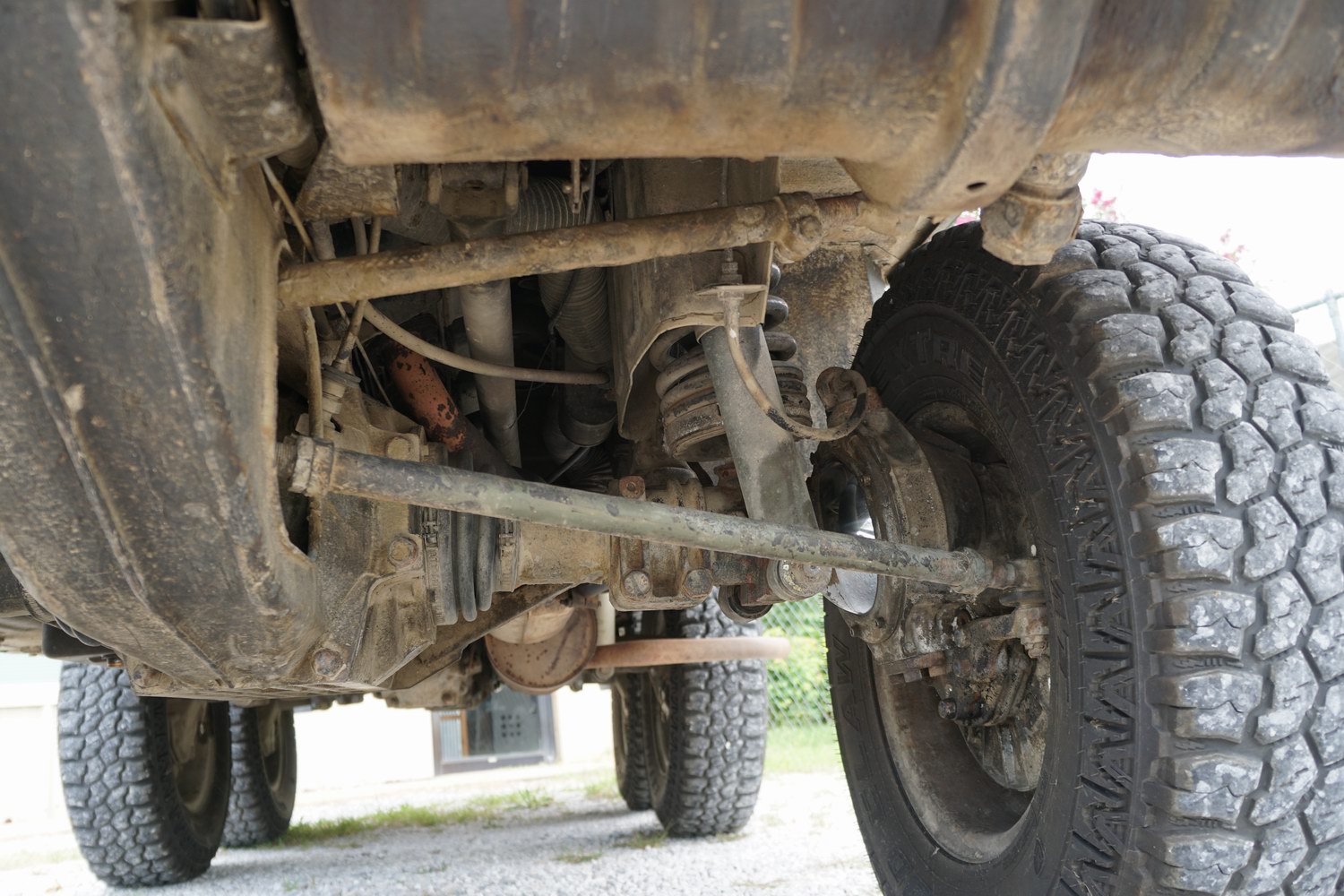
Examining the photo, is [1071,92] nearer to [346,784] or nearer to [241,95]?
[241,95]

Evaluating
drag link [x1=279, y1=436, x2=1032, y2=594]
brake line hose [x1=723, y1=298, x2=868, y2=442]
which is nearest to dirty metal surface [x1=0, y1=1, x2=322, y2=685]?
drag link [x1=279, y1=436, x2=1032, y2=594]

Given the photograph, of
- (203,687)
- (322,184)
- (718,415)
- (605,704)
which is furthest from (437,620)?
(605,704)

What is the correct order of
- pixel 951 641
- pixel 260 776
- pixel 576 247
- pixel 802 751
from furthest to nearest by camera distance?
pixel 802 751 < pixel 260 776 < pixel 951 641 < pixel 576 247

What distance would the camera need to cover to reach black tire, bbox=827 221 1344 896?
1.29m

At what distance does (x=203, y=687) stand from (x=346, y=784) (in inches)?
313

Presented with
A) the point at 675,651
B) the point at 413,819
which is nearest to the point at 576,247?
the point at 675,651

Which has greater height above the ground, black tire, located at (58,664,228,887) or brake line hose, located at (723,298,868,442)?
brake line hose, located at (723,298,868,442)

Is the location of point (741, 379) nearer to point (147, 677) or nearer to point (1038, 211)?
point (1038, 211)

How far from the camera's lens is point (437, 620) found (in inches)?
71.9

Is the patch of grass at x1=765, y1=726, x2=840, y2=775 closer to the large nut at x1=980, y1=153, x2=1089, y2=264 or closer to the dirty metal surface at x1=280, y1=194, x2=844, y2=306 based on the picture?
the dirty metal surface at x1=280, y1=194, x2=844, y2=306

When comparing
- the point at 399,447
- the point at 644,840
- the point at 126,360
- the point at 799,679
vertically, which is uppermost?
the point at 399,447

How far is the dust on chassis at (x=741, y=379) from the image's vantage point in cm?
Result: 82

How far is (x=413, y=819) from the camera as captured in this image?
225 inches

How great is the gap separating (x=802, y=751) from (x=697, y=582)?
6.32 metres
